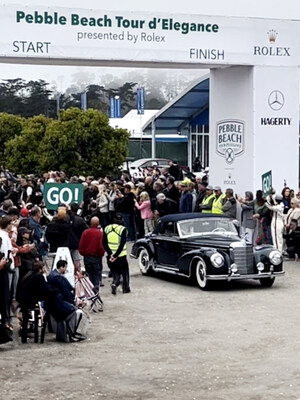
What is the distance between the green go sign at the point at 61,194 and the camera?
1789cm

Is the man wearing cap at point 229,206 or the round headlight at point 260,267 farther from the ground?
the man wearing cap at point 229,206

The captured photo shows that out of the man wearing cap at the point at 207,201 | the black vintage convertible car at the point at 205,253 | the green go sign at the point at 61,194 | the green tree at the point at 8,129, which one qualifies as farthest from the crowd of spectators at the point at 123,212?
the green tree at the point at 8,129

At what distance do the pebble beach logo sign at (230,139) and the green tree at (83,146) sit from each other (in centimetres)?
1184

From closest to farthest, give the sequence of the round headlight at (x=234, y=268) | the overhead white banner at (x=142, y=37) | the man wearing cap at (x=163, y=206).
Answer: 1. the round headlight at (x=234, y=268)
2. the overhead white banner at (x=142, y=37)
3. the man wearing cap at (x=163, y=206)

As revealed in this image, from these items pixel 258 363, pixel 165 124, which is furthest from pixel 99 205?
pixel 165 124

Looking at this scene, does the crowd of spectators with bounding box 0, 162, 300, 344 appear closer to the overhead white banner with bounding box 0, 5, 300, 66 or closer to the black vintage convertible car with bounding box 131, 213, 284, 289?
the black vintage convertible car with bounding box 131, 213, 284, 289

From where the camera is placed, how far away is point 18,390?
10164 millimetres

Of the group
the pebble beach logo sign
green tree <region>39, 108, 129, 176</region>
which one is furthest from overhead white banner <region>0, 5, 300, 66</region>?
green tree <region>39, 108, 129, 176</region>

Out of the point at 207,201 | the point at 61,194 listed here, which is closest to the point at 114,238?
the point at 61,194

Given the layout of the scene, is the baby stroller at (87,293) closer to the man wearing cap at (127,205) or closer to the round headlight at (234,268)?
the round headlight at (234,268)

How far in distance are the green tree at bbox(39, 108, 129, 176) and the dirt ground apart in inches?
794

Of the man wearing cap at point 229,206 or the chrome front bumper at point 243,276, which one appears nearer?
the chrome front bumper at point 243,276

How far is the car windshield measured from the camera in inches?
741

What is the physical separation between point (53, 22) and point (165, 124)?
21.7 meters
